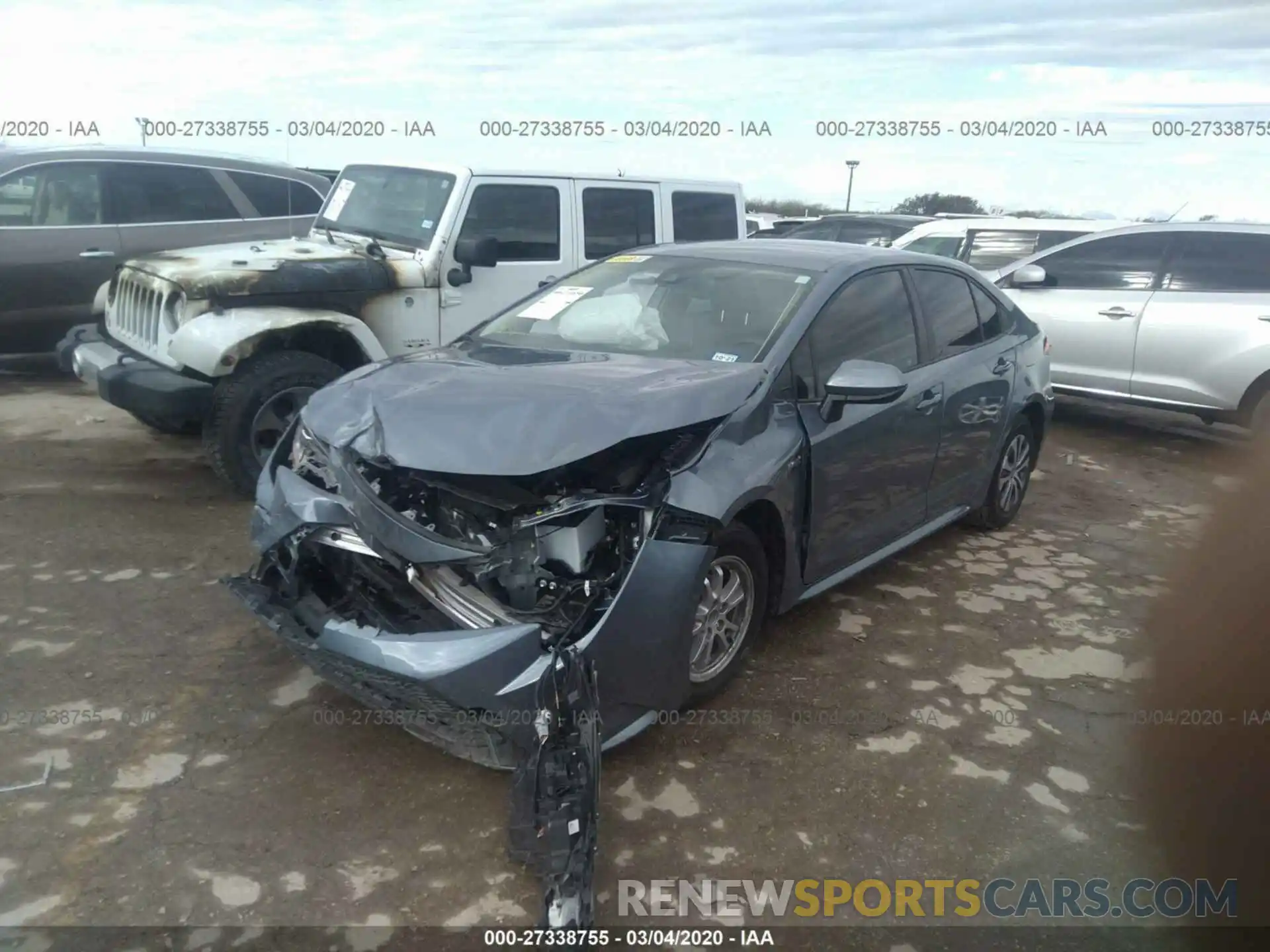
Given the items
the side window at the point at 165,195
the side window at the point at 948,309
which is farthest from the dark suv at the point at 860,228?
the side window at the point at 948,309

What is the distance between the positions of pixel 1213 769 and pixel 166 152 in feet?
28.0

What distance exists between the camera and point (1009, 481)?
5.69 metres

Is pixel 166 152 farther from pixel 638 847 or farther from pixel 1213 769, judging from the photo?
pixel 1213 769

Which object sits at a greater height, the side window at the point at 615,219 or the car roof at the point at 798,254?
the side window at the point at 615,219

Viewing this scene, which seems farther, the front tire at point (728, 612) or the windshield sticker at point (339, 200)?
the windshield sticker at point (339, 200)

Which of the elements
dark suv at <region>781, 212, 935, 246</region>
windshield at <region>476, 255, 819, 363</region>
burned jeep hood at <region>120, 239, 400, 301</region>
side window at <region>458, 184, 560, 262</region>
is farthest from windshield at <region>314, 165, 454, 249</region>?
dark suv at <region>781, 212, 935, 246</region>

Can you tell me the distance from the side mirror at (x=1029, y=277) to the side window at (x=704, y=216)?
2.73m

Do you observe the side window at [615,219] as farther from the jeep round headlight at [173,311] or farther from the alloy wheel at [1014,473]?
the alloy wheel at [1014,473]

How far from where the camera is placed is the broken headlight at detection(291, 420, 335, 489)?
356cm

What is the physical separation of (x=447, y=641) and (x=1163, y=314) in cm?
743

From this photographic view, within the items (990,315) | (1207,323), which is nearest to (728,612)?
(990,315)

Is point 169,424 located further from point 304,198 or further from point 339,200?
point 304,198

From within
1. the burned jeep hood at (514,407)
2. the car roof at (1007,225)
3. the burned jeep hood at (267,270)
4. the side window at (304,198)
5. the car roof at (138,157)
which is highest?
the car roof at (138,157)

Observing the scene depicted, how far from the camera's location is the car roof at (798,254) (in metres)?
4.35
